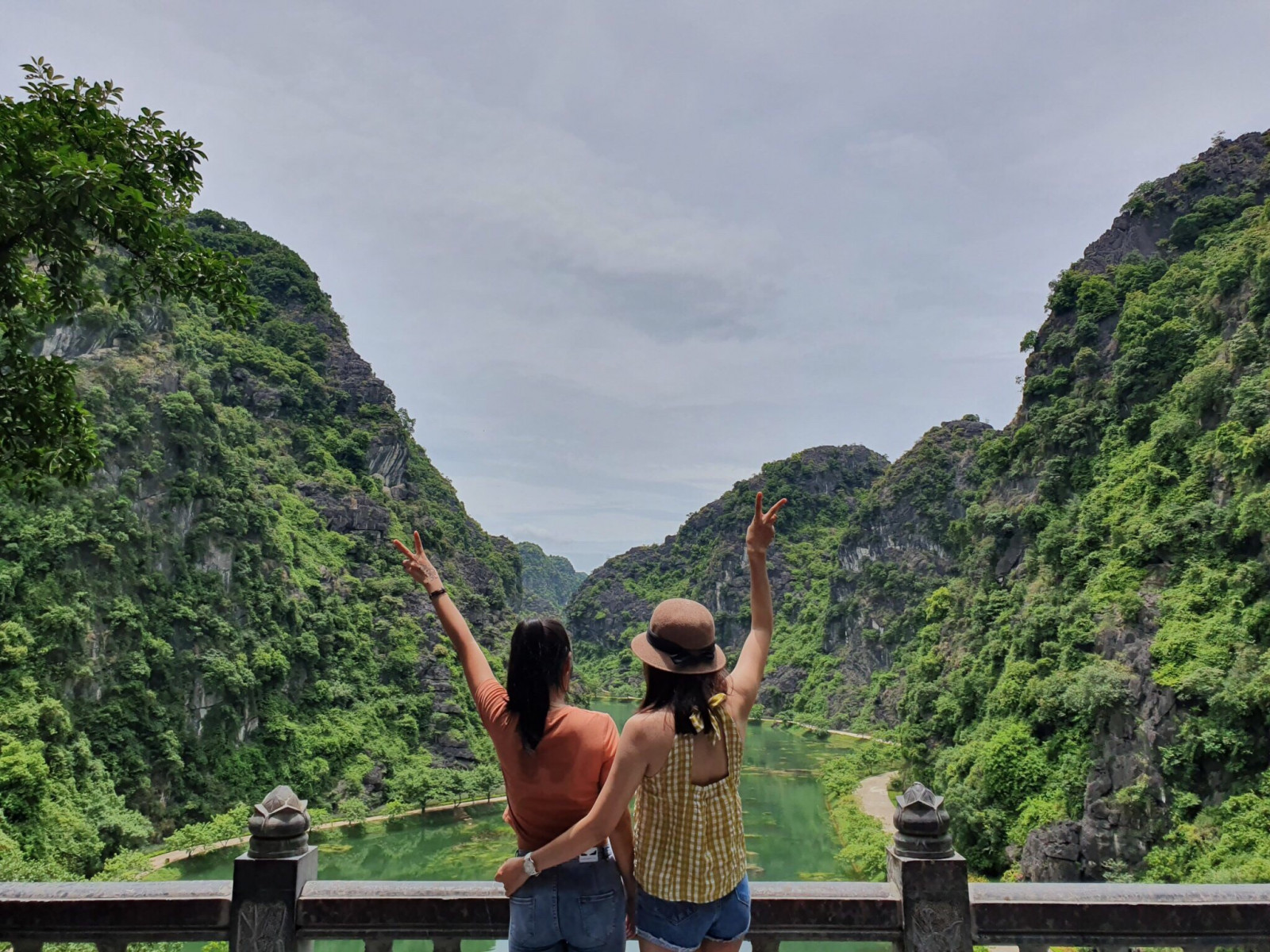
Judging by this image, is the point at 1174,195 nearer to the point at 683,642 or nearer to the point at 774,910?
the point at 774,910

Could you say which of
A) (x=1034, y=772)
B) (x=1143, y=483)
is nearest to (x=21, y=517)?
(x=1034, y=772)

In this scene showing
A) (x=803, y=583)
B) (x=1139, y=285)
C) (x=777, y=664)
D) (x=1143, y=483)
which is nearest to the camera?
(x=1143, y=483)

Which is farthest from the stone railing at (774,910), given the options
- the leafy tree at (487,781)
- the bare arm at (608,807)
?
the leafy tree at (487,781)

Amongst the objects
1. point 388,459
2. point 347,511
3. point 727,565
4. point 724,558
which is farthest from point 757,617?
point 724,558

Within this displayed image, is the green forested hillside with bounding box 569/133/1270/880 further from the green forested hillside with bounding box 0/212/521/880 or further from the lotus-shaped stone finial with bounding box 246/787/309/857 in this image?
the green forested hillside with bounding box 0/212/521/880

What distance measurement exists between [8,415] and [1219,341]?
3668 centimetres

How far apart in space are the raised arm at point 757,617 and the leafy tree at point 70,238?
11.2ft

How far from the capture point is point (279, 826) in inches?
133

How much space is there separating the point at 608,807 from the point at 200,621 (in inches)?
1684

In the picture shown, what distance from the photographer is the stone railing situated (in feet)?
11.0

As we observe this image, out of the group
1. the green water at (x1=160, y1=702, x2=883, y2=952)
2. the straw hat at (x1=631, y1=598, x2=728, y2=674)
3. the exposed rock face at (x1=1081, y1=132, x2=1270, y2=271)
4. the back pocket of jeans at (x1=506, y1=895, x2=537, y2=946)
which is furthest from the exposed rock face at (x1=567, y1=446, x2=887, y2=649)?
the straw hat at (x1=631, y1=598, x2=728, y2=674)

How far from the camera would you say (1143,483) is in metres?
28.5

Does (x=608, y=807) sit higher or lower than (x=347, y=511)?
lower

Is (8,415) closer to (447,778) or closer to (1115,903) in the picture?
(1115,903)
